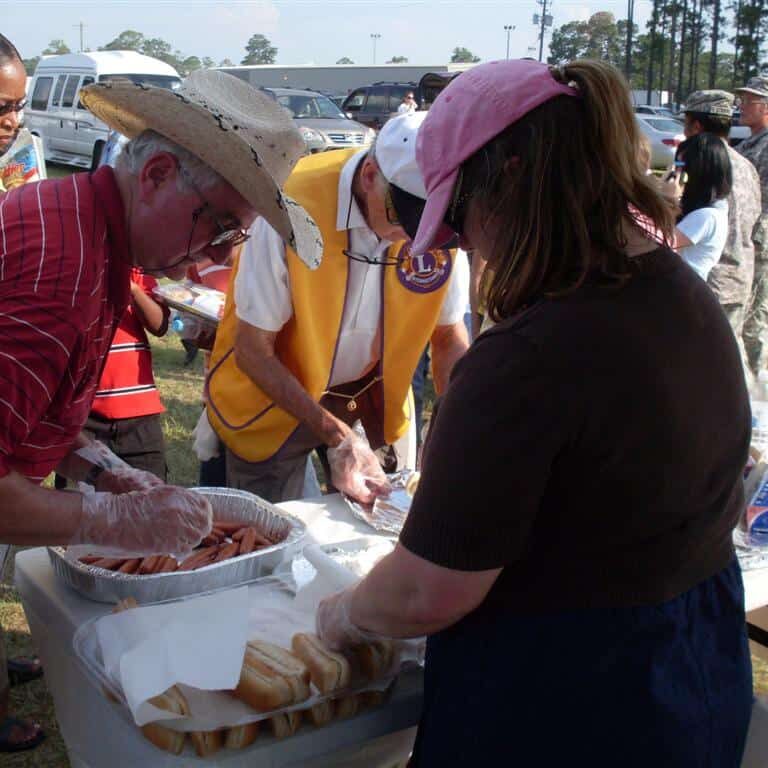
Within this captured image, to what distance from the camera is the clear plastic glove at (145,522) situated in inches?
59.0

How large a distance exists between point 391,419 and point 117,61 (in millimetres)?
17425

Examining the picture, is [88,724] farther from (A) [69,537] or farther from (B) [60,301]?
(B) [60,301]

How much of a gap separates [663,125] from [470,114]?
78.8 ft

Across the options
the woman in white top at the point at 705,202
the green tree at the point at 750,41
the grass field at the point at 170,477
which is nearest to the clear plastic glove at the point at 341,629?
the grass field at the point at 170,477

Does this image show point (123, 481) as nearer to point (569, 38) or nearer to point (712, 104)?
point (712, 104)

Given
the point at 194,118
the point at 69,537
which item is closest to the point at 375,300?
the point at 194,118

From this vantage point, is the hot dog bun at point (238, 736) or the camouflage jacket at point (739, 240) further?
the camouflage jacket at point (739, 240)

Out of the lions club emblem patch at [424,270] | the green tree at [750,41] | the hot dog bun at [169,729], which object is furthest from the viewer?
the green tree at [750,41]

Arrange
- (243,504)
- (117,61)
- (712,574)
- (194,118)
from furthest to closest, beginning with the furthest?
(117,61)
(243,504)
(194,118)
(712,574)

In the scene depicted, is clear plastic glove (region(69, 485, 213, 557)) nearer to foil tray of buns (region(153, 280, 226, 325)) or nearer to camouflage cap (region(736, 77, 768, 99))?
foil tray of buns (region(153, 280, 226, 325))

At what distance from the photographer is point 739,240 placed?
492 centimetres

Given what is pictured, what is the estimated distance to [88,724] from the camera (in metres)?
1.50

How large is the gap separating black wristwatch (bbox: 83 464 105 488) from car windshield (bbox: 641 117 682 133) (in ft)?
74.7

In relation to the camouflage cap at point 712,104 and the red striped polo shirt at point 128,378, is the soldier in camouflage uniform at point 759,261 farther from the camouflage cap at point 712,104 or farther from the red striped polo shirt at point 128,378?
the red striped polo shirt at point 128,378
